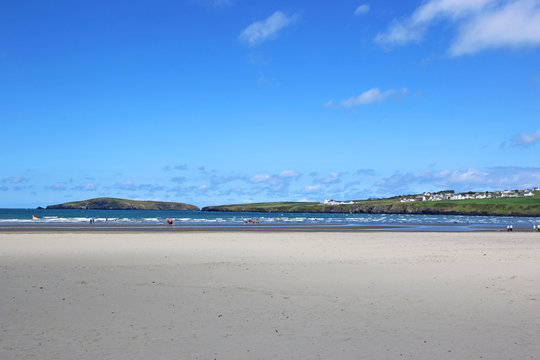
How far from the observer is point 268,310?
12.4 metres

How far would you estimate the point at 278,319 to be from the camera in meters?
11.5

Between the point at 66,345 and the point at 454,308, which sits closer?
the point at 66,345

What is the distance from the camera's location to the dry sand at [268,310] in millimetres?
9219

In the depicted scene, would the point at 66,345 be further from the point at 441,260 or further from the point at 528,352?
the point at 441,260

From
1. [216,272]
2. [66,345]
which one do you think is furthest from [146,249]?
[66,345]

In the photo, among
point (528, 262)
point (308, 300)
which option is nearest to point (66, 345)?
point (308, 300)

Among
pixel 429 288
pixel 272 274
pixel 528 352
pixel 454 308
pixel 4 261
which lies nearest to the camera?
pixel 528 352

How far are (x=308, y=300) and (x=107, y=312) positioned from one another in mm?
5151

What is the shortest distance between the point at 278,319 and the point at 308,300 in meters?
2.38

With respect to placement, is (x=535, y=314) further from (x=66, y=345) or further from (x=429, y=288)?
(x=66, y=345)

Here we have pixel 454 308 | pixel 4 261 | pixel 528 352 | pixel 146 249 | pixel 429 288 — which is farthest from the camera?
pixel 146 249

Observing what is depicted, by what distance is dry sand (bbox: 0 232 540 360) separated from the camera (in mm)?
9219

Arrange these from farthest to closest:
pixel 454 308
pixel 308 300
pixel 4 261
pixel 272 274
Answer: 1. pixel 4 261
2. pixel 272 274
3. pixel 308 300
4. pixel 454 308

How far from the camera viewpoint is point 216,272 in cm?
1911
